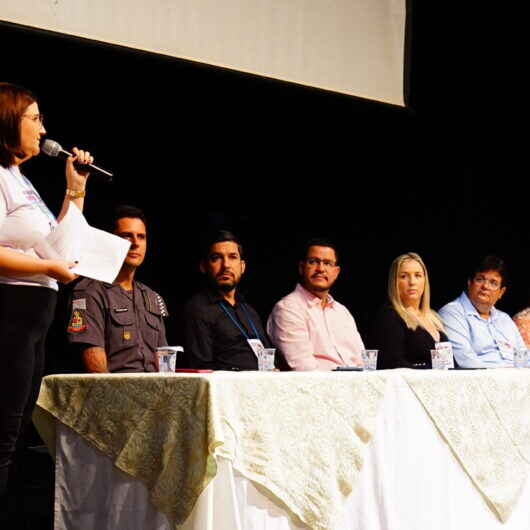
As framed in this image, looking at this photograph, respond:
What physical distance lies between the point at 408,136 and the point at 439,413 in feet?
8.56

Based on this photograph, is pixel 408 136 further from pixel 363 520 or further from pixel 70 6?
pixel 363 520

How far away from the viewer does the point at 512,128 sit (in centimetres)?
498

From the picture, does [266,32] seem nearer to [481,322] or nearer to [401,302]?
[401,302]

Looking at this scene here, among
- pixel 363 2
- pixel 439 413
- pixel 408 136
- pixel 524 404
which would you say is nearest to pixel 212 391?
pixel 439 413

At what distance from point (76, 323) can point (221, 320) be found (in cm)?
68

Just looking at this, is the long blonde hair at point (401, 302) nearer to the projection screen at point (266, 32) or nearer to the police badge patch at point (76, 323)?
the projection screen at point (266, 32)

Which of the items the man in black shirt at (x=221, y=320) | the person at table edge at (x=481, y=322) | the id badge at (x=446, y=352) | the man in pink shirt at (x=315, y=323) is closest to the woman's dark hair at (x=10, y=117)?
the man in black shirt at (x=221, y=320)

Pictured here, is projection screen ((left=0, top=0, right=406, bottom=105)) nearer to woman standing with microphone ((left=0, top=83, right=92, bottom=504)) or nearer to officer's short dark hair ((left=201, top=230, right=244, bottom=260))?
officer's short dark hair ((left=201, top=230, right=244, bottom=260))

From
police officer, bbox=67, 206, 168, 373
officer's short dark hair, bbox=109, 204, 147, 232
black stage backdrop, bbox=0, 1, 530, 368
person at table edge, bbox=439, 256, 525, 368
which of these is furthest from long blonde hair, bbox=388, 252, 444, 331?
officer's short dark hair, bbox=109, 204, 147, 232

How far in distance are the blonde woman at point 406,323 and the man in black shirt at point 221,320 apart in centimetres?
58

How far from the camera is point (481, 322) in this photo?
421 cm

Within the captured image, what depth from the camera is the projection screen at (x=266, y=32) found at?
3.12m

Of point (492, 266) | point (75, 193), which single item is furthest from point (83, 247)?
point (492, 266)

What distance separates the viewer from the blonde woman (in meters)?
3.68
